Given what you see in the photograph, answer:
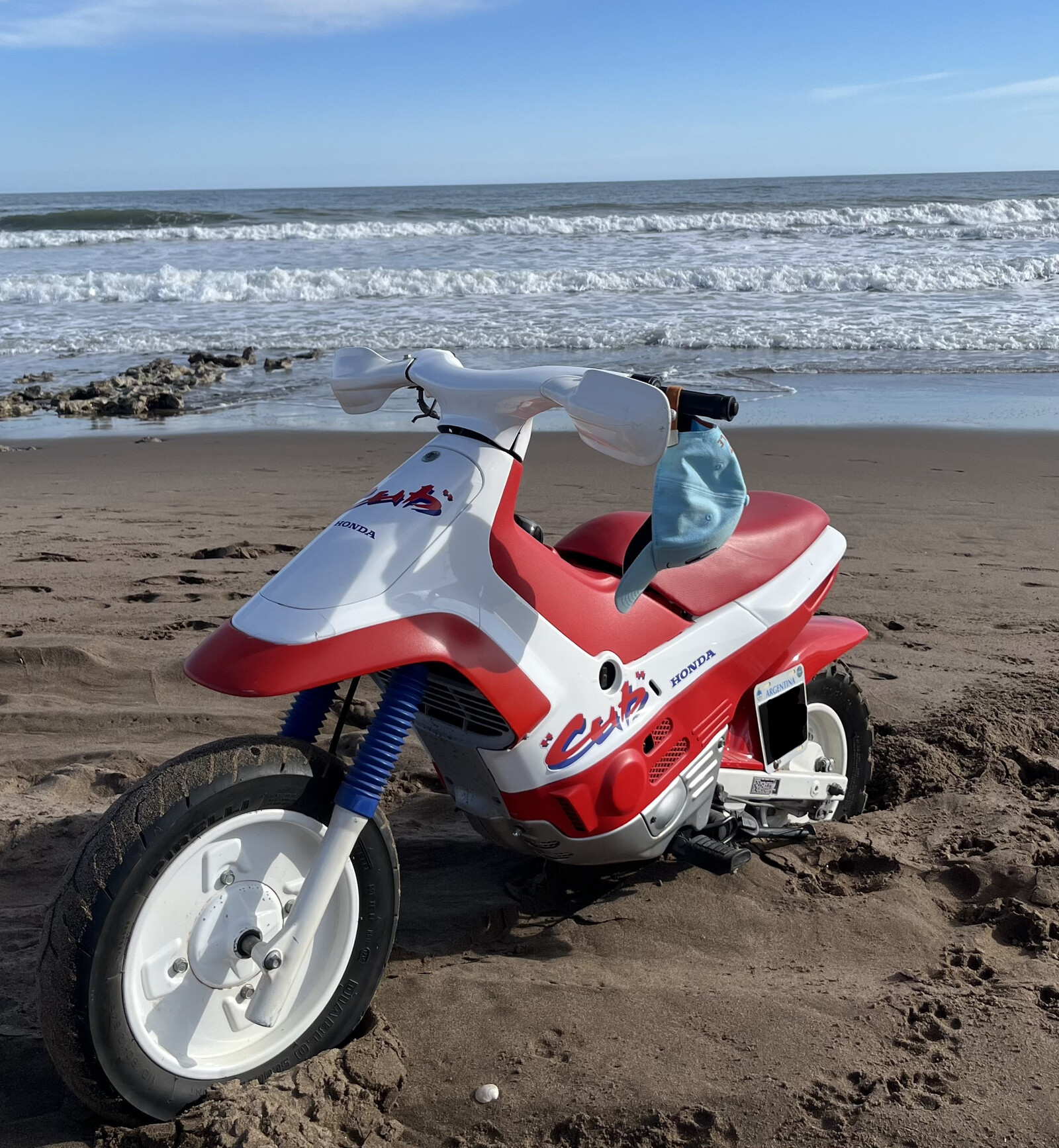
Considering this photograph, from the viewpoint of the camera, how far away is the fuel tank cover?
1.90m

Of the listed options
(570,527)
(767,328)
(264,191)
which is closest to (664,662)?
(570,527)

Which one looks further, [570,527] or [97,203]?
[97,203]

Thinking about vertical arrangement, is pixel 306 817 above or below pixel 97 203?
below

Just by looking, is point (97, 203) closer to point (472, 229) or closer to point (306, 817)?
point (472, 229)

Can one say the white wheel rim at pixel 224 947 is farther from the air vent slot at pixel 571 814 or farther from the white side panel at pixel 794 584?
the white side panel at pixel 794 584

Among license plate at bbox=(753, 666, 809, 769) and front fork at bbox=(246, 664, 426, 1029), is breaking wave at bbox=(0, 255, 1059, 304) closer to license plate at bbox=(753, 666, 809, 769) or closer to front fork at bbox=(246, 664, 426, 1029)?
license plate at bbox=(753, 666, 809, 769)

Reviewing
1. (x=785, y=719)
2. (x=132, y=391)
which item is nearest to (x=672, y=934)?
(x=785, y=719)

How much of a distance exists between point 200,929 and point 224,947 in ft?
0.20

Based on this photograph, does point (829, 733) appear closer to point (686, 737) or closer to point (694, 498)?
point (686, 737)

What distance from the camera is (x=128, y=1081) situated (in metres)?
1.83

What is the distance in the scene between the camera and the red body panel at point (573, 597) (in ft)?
6.90

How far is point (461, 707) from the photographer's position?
7.01ft

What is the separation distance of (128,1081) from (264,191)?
75.1m

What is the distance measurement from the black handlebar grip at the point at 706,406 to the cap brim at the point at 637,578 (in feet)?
0.87
